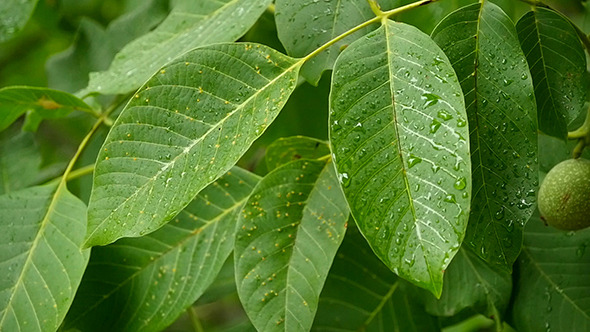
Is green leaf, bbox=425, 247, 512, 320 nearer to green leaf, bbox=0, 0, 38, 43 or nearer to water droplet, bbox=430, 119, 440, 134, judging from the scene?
water droplet, bbox=430, 119, 440, 134

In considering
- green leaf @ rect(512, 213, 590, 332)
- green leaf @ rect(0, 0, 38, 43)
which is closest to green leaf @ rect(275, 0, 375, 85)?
green leaf @ rect(512, 213, 590, 332)

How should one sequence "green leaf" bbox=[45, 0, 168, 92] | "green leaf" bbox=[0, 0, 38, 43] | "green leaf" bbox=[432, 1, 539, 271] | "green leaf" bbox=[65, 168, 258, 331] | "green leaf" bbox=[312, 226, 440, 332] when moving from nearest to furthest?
"green leaf" bbox=[432, 1, 539, 271]
"green leaf" bbox=[65, 168, 258, 331]
"green leaf" bbox=[312, 226, 440, 332]
"green leaf" bbox=[0, 0, 38, 43]
"green leaf" bbox=[45, 0, 168, 92]

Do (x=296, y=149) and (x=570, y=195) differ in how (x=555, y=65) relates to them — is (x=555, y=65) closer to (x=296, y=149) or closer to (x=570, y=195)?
(x=570, y=195)

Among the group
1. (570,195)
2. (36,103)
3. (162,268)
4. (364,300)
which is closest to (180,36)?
(36,103)

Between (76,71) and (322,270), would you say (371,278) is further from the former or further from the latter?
(76,71)

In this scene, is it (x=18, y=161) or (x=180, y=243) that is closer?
(x=180, y=243)

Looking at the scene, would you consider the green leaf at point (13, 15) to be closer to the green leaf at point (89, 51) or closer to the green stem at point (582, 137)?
the green leaf at point (89, 51)
